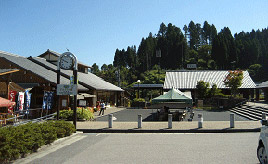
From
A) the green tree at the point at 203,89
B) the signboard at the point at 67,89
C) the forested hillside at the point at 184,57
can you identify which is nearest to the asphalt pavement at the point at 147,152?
the signboard at the point at 67,89

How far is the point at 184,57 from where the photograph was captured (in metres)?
95.7

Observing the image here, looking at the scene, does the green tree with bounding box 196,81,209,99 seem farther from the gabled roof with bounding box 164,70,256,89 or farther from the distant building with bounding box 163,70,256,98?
the gabled roof with bounding box 164,70,256,89

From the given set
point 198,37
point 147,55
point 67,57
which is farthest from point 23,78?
point 198,37

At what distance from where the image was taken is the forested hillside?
82119 mm

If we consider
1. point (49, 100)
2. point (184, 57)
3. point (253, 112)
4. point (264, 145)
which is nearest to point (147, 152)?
point (264, 145)

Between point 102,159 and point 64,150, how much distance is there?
89.9 inches

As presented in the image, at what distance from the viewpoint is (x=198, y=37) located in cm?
12519

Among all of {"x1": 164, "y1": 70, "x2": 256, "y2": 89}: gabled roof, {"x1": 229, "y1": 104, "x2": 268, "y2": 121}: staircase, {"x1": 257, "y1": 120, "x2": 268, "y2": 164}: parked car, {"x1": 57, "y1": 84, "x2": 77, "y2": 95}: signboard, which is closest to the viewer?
{"x1": 257, "y1": 120, "x2": 268, "y2": 164}: parked car

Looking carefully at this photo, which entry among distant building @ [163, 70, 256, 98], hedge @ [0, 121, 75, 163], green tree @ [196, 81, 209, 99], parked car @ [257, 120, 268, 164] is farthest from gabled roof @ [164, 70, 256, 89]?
parked car @ [257, 120, 268, 164]

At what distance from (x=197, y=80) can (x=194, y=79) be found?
75cm

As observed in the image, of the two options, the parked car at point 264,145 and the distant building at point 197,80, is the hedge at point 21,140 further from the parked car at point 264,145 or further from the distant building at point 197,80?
the distant building at point 197,80

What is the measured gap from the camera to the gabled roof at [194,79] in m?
45.5

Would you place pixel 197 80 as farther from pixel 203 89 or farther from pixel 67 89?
pixel 67 89

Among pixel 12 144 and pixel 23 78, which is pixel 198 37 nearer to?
pixel 23 78
